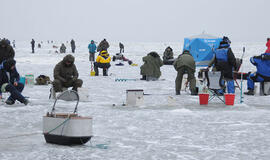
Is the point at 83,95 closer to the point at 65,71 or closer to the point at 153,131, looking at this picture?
the point at 65,71

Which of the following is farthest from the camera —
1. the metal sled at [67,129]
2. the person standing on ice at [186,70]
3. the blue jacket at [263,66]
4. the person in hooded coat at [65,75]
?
the blue jacket at [263,66]

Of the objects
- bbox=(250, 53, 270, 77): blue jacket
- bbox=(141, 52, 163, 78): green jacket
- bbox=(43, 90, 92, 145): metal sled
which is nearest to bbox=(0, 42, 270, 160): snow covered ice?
bbox=(43, 90, 92, 145): metal sled

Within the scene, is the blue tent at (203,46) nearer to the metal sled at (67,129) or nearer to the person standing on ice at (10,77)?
the person standing on ice at (10,77)

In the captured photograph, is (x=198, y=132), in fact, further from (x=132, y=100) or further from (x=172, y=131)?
(x=132, y=100)

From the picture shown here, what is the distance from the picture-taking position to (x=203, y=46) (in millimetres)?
26078

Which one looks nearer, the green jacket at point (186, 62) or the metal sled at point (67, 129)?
the metal sled at point (67, 129)

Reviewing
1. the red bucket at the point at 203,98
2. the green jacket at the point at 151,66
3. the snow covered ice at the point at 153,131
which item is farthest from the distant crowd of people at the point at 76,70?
the green jacket at the point at 151,66

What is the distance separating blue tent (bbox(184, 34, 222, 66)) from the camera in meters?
26.1

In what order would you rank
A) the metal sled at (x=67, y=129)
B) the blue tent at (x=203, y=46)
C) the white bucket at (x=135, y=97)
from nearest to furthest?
the metal sled at (x=67, y=129) → the white bucket at (x=135, y=97) → the blue tent at (x=203, y=46)

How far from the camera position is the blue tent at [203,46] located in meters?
26.1

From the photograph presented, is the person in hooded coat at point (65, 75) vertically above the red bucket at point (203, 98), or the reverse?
the person in hooded coat at point (65, 75)

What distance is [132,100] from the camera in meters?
10.6

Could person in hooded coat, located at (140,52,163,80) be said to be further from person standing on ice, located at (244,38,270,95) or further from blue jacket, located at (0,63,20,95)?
blue jacket, located at (0,63,20,95)

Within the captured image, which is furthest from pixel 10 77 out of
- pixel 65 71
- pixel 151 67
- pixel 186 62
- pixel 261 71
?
pixel 151 67
